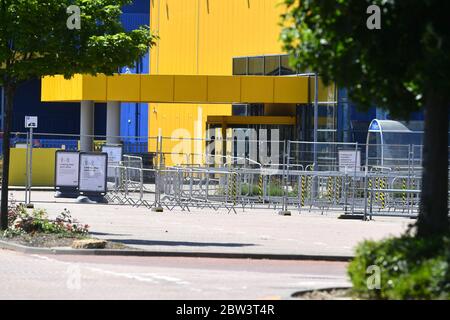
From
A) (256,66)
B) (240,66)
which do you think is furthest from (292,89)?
(240,66)

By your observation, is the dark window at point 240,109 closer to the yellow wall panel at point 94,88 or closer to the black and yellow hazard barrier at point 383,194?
the yellow wall panel at point 94,88

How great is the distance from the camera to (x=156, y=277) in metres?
17.2

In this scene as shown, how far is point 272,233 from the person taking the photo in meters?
27.7

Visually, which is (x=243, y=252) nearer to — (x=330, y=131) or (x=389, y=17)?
(x=389, y=17)

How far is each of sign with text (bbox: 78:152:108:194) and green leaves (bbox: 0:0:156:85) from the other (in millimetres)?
15775

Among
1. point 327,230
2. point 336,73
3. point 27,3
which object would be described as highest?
point 27,3

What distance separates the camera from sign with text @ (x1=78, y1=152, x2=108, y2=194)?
4031cm

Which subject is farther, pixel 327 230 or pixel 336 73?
pixel 327 230

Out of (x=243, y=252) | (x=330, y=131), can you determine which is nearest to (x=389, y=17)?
(x=243, y=252)

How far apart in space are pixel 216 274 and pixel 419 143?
25.2 meters

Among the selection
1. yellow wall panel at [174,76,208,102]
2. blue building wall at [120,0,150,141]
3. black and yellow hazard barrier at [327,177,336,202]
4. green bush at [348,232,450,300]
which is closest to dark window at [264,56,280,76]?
yellow wall panel at [174,76,208,102]

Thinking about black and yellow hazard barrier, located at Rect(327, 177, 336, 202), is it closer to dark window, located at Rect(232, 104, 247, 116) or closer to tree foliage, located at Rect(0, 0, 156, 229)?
tree foliage, located at Rect(0, 0, 156, 229)

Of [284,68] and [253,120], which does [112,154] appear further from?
[284,68]

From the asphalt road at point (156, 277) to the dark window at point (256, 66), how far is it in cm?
3682
